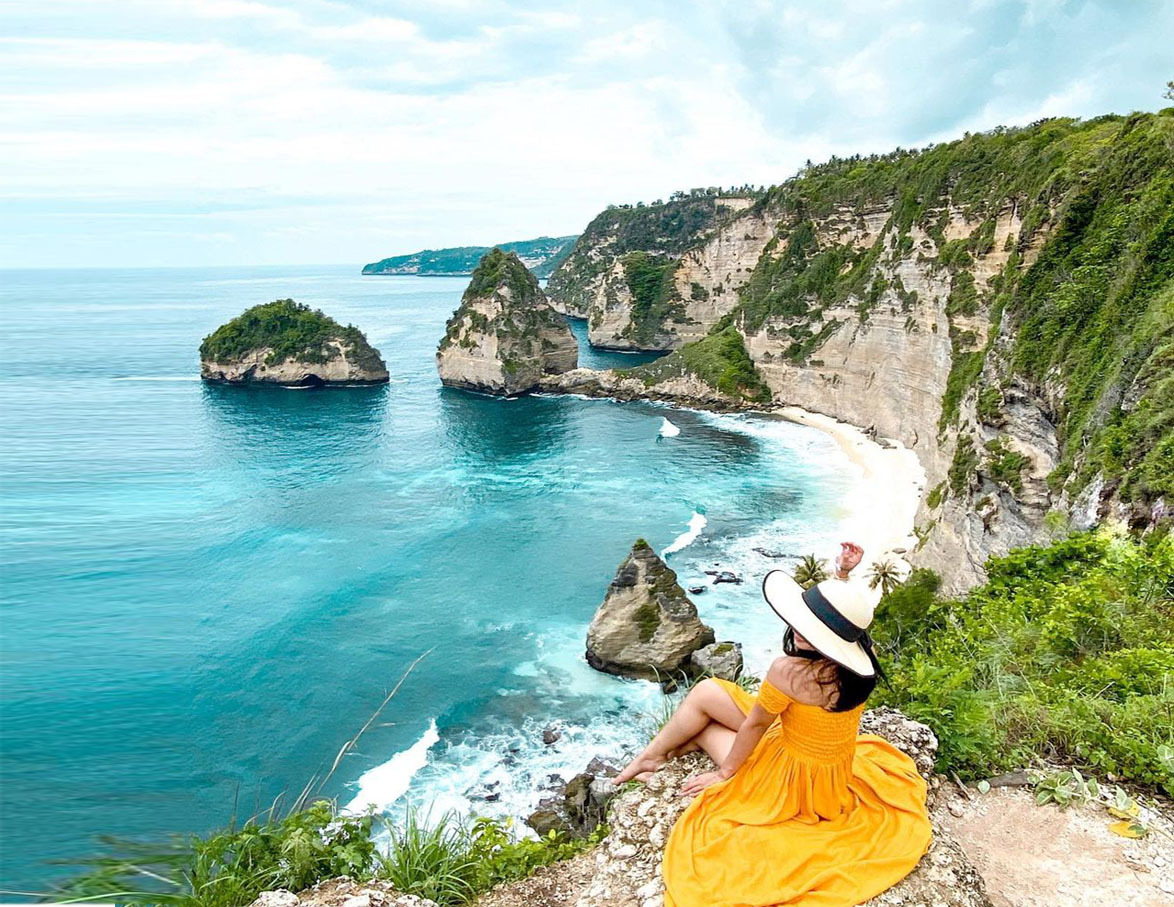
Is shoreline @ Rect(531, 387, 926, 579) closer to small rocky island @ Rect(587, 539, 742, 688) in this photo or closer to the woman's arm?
small rocky island @ Rect(587, 539, 742, 688)

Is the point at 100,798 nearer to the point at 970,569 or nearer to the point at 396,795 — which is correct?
the point at 396,795

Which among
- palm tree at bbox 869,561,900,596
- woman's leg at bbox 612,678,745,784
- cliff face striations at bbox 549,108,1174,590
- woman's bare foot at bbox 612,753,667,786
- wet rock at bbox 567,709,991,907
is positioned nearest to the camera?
wet rock at bbox 567,709,991,907

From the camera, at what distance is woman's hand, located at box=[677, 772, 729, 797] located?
20.3 feet

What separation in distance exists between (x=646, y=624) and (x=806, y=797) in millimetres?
21913

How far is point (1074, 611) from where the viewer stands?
8.74m

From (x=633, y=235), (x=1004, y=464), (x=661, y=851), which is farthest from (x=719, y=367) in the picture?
(x=633, y=235)

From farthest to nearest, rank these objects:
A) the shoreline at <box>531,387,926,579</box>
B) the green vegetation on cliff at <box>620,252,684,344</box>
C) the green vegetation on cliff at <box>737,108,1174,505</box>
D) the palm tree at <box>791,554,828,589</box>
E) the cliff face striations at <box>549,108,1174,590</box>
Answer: the green vegetation on cliff at <box>620,252,684,344</box>
the shoreline at <box>531,387,926,579</box>
the palm tree at <box>791,554,828,589</box>
the cliff face striations at <box>549,108,1174,590</box>
the green vegetation on cliff at <box>737,108,1174,505</box>

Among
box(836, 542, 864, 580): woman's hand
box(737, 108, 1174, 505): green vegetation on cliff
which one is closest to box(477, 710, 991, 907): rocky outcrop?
box(836, 542, 864, 580): woman's hand

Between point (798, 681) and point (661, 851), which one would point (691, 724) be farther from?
point (798, 681)

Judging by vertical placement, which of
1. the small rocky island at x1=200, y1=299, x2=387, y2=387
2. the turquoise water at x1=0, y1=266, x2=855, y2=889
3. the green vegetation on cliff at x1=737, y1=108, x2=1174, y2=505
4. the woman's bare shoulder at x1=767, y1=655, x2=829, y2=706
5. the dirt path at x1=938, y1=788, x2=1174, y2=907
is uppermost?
the green vegetation on cliff at x1=737, y1=108, x2=1174, y2=505

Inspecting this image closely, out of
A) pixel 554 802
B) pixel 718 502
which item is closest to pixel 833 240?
pixel 718 502

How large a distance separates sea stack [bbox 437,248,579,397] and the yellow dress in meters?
75.6

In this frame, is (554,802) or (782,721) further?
(554,802)

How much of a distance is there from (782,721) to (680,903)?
4.91 ft
